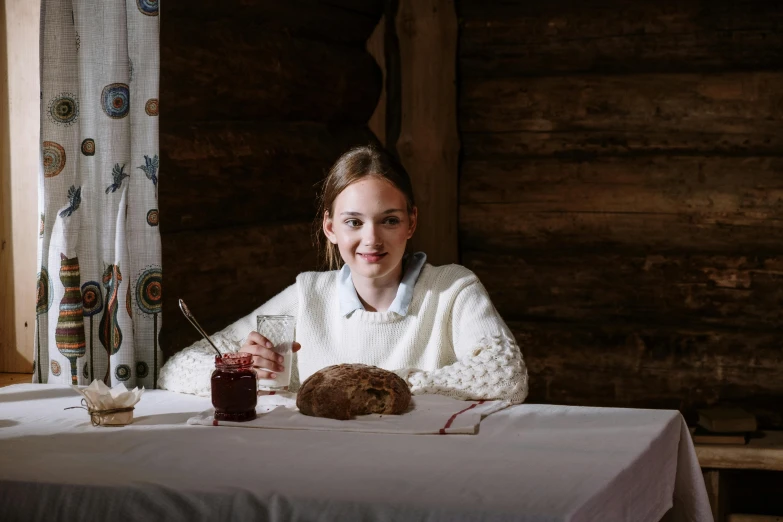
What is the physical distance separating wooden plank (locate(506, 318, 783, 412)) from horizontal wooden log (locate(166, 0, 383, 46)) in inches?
54.2

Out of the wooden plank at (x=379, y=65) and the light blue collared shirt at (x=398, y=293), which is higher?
the wooden plank at (x=379, y=65)

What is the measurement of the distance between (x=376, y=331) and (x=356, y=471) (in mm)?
993

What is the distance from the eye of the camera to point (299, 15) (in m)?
3.91

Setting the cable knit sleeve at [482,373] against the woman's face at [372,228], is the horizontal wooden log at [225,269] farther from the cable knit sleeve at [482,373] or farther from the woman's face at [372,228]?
the cable knit sleeve at [482,373]

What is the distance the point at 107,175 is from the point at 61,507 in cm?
139

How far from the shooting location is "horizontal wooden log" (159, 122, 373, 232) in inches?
129

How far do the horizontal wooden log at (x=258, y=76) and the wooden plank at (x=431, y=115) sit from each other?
0.57ft

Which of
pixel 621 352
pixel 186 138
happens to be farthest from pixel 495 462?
pixel 621 352

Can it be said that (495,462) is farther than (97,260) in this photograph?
No

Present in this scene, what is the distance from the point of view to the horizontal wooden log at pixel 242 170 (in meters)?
3.27

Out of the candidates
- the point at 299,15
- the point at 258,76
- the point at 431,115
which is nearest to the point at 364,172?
the point at 258,76

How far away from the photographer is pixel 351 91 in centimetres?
420

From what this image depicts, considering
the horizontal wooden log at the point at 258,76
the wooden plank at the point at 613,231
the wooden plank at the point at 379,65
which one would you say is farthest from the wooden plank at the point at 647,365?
the horizontal wooden log at the point at 258,76

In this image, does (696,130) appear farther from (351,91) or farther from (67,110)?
(67,110)
